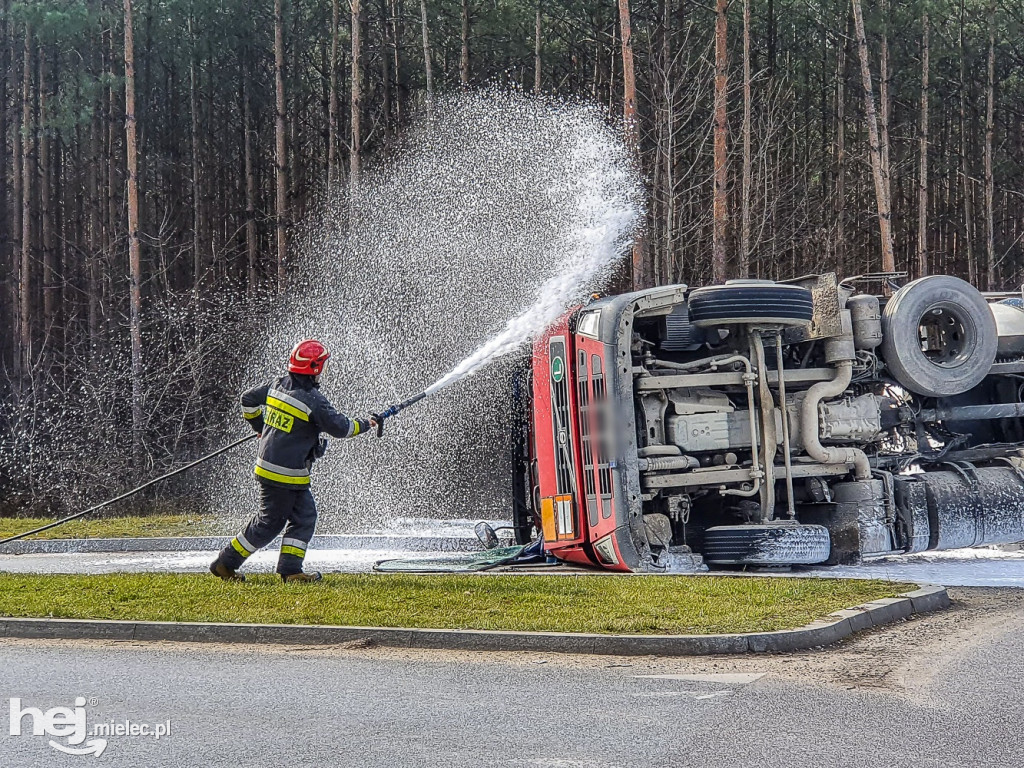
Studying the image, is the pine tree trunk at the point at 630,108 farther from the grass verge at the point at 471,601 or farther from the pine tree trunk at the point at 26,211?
the pine tree trunk at the point at 26,211

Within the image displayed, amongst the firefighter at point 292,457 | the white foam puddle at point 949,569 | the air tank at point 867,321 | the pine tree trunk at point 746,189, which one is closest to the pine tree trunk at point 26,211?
the pine tree trunk at point 746,189

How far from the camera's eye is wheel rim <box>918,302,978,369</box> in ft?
35.8

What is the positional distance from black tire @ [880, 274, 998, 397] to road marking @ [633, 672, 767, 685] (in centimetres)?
527

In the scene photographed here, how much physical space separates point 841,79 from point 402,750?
34.5 m

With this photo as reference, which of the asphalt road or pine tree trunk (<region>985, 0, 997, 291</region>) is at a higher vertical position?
pine tree trunk (<region>985, 0, 997, 291</region>)

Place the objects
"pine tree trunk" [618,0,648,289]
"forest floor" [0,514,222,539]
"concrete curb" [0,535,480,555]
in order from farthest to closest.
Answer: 1. "pine tree trunk" [618,0,648,289]
2. "forest floor" [0,514,222,539]
3. "concrete curb" [0,535,480,555]

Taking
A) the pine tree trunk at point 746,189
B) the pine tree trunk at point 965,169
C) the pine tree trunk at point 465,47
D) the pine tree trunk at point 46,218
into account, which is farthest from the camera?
the pine tree trunk at point 965,169

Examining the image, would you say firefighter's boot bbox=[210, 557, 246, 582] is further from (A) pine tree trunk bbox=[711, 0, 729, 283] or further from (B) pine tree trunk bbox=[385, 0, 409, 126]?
(B) pine tree trunk bbox=[385, 0, 409, 126]

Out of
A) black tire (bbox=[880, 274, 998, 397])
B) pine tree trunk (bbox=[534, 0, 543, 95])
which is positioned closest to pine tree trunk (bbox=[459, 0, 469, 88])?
pine tree trunk (bbox=[534, 0, 543, 95])

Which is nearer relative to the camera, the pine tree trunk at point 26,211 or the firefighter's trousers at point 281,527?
the firefighter's trousers at point 281,527

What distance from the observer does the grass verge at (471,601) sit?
7.36 metres

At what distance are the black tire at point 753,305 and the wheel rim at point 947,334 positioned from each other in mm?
1493

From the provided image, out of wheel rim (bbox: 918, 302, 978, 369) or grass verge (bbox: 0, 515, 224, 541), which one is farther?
grass verge (bbox: 0, 515, 224, 541)

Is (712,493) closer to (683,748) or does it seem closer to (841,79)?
(683,748)
